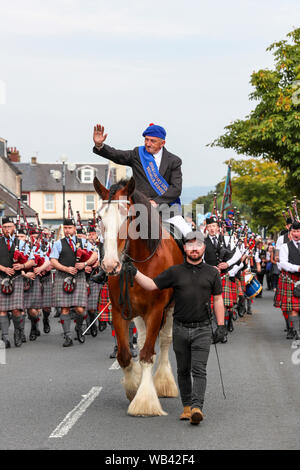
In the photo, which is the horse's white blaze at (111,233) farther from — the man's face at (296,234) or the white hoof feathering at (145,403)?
the man's face at (296,234)

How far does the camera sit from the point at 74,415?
22.9 feet

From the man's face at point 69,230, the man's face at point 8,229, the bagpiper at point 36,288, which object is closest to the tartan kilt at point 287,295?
the man's face at point 69,230

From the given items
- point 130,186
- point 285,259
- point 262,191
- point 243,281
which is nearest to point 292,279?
point 285,259

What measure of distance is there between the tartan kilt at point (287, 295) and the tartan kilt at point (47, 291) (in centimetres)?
421

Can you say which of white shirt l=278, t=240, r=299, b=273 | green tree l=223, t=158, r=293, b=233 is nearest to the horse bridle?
white shirt l=278, t=240, r=299, b=273

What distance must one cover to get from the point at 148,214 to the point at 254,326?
8611mm

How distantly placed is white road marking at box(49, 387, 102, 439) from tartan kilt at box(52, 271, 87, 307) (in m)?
4.25

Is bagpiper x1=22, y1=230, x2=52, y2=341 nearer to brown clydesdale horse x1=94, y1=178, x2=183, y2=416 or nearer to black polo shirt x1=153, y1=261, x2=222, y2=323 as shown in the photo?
brown clydesdale horse x1=94, y1=178, x2=183, y2=416

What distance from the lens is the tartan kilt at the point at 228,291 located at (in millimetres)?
13891

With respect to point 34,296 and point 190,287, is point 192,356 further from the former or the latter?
point 34,296

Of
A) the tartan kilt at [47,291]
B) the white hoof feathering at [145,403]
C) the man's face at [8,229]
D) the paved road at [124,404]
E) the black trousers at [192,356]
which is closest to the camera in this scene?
the paved road at [124,404]

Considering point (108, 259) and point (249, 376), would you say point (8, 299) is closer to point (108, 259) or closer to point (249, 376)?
point (249, 376)

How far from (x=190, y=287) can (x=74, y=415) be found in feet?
5.15

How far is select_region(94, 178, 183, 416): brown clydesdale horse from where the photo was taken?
6.70m
